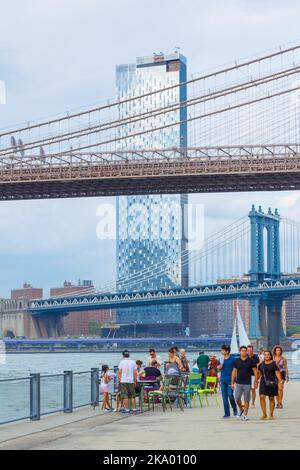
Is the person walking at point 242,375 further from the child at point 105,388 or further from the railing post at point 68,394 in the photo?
the railing post at point 68,394

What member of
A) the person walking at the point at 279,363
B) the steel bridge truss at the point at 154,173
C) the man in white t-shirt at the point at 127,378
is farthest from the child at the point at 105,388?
the steel bridge truss at the point at 154,173

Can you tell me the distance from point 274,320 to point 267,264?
987 centimetres

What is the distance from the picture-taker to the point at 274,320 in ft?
339

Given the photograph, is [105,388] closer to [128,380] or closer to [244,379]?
[128,380]

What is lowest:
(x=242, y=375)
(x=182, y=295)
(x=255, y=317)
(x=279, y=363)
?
(x=242, y=375)

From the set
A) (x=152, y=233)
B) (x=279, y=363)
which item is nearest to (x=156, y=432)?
(x=279, y=363)

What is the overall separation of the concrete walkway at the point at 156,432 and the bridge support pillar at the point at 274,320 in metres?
85.3

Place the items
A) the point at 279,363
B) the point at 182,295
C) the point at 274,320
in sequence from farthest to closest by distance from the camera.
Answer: the point at 274,320 < the point at 182,295 < the point at 279,363

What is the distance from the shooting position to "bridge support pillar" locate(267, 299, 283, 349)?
103 m

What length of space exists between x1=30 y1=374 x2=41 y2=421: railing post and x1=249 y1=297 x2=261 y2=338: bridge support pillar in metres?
83.4

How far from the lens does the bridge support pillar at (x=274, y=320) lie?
4063 inches

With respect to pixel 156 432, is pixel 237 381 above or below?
above

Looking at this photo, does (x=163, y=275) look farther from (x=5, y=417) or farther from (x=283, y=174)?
(x=5, y=417)

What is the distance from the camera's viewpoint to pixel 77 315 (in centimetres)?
17262
